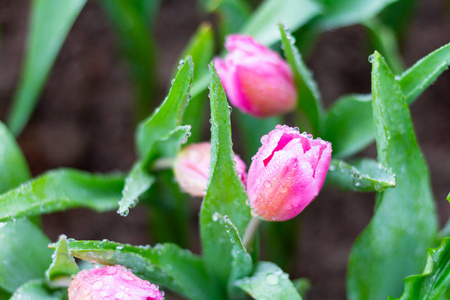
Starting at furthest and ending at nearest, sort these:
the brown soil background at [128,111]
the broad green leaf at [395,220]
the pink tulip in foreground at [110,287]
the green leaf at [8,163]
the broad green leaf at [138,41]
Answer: the brown soil background at [128,111] < the broad green leaf at [138,41] < the green leaf at [8,163] < the broad green leaf at [395,220] < the pink tulip in foreground at [110,287]

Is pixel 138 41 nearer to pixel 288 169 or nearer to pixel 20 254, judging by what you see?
pixel 20 254

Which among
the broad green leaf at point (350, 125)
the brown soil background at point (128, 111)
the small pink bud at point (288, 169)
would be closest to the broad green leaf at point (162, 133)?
the small pink bud at point (288, 169)

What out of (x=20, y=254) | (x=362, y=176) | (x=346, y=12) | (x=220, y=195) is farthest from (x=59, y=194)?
(x=346, y=12)

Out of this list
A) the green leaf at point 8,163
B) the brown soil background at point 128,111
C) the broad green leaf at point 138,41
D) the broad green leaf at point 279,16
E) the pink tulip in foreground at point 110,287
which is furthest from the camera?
the brown soil background at point 128,111

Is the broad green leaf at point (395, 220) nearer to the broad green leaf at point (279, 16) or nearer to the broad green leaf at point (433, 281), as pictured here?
the broad green leaf at point (433, 281)

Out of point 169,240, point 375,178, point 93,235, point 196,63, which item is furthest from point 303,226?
point 375,178

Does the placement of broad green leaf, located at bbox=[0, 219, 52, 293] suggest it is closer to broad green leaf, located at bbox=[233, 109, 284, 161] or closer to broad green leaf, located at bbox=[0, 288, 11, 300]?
broad green leaf, located at bbox=[0, 288, 11, 300]
